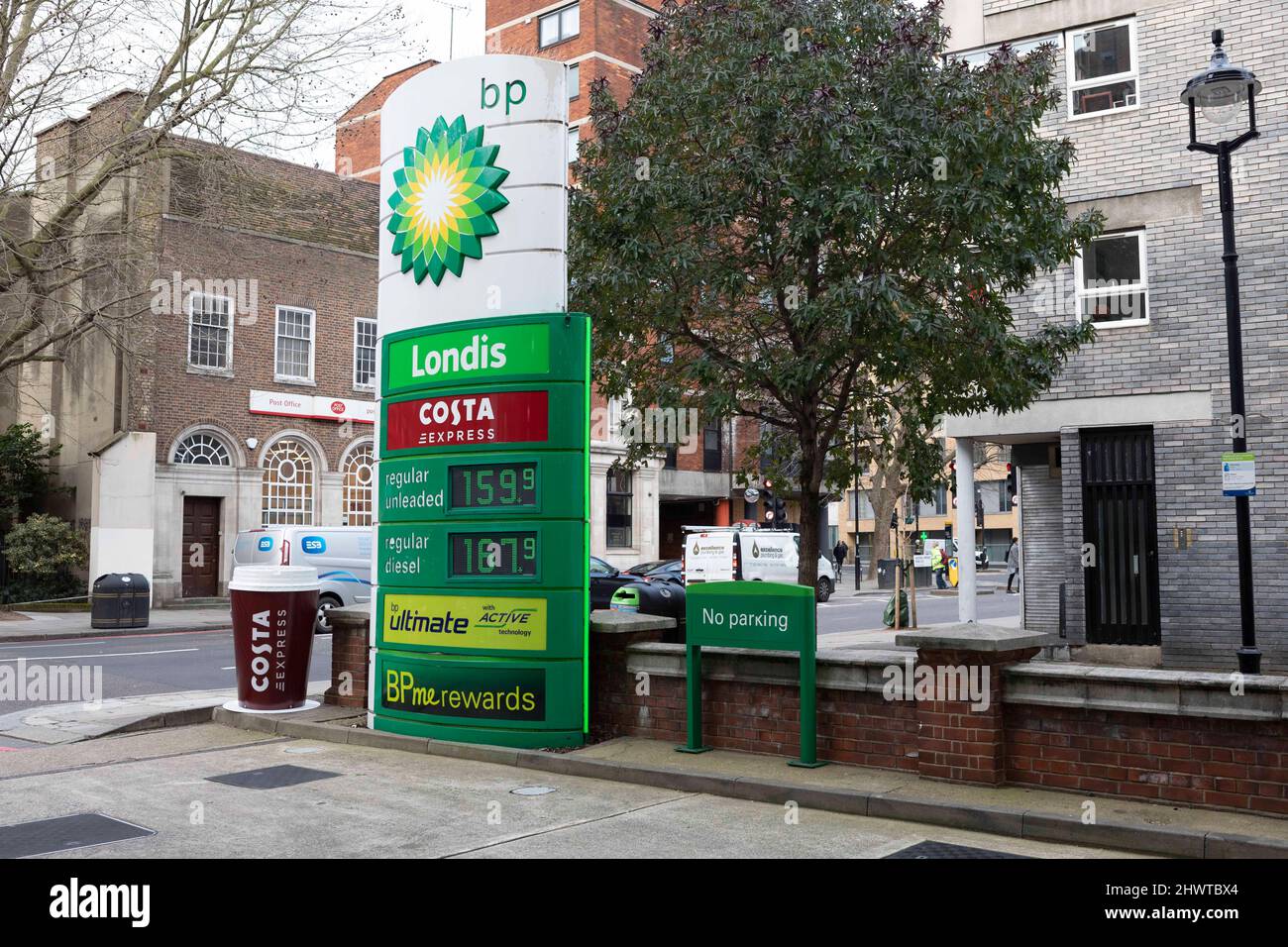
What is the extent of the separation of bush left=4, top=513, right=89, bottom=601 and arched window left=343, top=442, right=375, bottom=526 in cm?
742

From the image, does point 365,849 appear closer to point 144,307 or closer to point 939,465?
point 939,465

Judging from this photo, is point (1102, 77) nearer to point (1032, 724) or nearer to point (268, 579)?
point (1032, 724)

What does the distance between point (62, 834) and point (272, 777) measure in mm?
1927

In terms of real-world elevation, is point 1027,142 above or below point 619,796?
above

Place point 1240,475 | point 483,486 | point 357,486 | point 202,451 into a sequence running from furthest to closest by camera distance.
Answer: point 357,486 < point 202,451 < point 1240,475 < point 483,486

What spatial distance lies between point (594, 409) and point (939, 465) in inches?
1054

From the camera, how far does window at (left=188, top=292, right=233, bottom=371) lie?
3005cm

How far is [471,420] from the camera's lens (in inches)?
381

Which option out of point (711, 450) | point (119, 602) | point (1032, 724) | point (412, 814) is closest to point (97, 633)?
point (119, 602)

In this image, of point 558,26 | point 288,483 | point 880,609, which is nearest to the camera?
point 880,609

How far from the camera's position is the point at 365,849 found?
6.37 metres

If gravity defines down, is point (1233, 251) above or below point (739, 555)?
above
